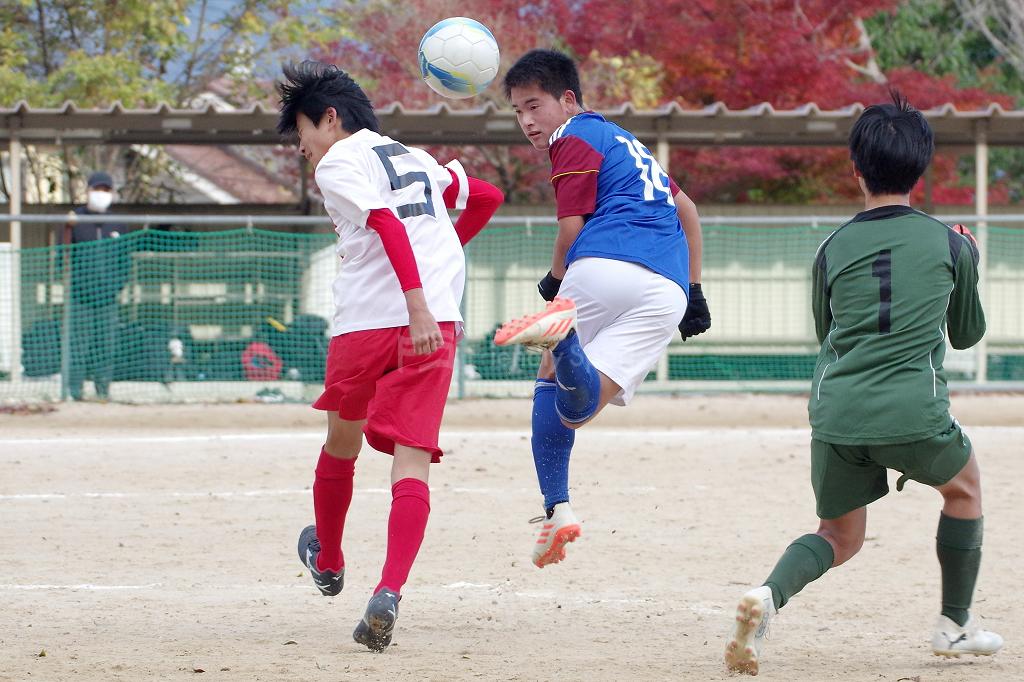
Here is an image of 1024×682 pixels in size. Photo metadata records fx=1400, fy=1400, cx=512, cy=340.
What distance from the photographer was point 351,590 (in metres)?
5.66

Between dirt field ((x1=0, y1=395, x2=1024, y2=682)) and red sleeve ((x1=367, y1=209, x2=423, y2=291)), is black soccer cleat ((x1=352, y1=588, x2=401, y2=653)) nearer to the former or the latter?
dirt field ((x1=0, y1=395, x2=1024, y2=682))

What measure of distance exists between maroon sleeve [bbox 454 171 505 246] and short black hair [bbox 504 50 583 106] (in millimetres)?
352

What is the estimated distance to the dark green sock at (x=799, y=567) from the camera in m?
4.09

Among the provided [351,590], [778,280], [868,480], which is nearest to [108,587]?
[351,590]

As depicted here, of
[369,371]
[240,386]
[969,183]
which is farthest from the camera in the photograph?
[969,183]

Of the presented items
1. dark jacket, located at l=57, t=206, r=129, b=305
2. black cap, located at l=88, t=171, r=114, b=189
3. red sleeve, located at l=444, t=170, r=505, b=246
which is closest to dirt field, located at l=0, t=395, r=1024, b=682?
red sleeve, located at l=444, t=170, r=505, b=246

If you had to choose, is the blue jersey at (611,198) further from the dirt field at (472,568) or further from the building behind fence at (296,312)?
the building behind fence at (296,312)

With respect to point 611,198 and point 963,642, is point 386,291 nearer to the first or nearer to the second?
point 611,198

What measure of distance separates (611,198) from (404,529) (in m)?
1.37

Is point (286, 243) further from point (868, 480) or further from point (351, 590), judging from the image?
point (868, 480)

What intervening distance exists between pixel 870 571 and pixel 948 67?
18390 mm

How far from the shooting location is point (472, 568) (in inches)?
239

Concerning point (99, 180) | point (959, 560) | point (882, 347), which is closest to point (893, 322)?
point (882, 347)

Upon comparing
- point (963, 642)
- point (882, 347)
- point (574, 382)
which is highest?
point (882, 347)
